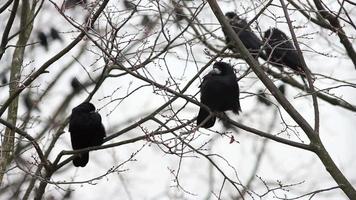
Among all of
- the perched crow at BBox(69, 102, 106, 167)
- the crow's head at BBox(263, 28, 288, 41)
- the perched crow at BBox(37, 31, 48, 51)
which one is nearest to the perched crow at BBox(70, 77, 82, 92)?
the perched crow at BBox(37, 31, 48, 51)

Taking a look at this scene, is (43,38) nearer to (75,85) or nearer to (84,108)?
(75,85)

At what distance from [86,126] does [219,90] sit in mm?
1501

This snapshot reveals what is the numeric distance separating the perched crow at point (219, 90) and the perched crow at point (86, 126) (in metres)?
1.24

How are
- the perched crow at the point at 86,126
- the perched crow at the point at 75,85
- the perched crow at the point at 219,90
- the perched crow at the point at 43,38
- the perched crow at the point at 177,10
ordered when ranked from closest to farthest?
the perched crow at the point at 177,10 < the perched crow at the point at 219,90 < the perched crow at the point at 86,126 < the perched crow at the point at 75,85 < the perched crow at the point at 43,38

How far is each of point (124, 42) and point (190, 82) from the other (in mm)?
782

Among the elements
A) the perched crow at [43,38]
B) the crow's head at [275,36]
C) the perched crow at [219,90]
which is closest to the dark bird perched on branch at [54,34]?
the perched crow at [43,38]

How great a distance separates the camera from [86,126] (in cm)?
697

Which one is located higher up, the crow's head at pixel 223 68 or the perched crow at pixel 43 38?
the perched crow at pixel 43 38

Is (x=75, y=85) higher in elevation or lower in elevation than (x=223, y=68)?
higher

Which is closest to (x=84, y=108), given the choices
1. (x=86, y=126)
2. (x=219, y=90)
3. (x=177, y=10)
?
(x=86, y=126)

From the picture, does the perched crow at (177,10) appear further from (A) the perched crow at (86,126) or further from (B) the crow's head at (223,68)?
(A) the perched crow at (86,126)

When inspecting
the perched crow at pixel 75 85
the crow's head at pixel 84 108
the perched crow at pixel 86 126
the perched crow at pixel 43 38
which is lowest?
the perched crow at pixel 86 126

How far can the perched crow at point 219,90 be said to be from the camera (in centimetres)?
638

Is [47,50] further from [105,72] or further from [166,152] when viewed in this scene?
[166,152]
